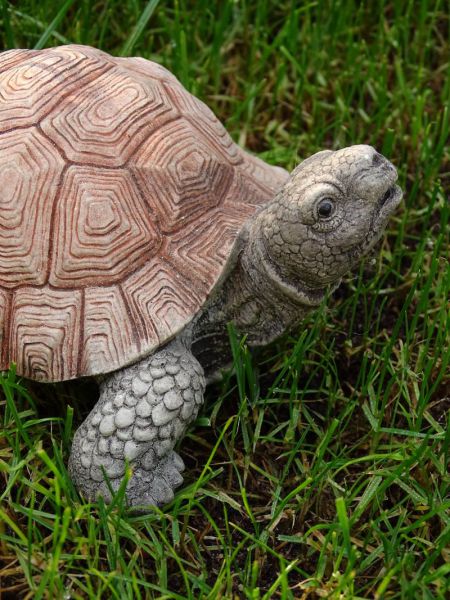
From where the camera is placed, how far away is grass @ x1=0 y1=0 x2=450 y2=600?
221cm

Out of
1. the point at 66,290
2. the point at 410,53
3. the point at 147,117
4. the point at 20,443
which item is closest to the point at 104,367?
the point at 66,290

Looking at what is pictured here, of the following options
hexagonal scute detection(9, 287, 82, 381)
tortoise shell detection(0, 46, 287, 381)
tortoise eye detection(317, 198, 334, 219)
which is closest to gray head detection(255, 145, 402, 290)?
tortoise eye detection(317, 198, 334, 219)

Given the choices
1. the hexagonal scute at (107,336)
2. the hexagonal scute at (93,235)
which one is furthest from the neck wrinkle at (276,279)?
the hexagonal scute at (107,336)

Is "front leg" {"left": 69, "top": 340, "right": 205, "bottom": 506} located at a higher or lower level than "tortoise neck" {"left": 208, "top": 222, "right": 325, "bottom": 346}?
lower

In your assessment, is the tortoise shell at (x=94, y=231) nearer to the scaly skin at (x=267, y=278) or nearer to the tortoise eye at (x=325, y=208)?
the scaly skin at (x=267, y=278)

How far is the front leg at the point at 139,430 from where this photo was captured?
7.66 feet

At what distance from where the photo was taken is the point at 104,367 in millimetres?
2342

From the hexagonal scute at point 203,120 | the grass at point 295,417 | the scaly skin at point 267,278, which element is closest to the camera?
the grass at point 295,417

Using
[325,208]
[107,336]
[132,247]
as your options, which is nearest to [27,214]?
[132,247]

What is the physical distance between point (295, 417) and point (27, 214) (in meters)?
1.04

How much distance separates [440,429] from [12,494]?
4.41 ft

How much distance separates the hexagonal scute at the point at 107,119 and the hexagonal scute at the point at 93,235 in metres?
0.08

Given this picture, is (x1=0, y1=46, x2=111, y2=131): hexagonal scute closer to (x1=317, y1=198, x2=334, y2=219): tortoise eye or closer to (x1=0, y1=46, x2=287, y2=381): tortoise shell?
(x1=0, y1=46, x2=287, y2=381): tortoise shell

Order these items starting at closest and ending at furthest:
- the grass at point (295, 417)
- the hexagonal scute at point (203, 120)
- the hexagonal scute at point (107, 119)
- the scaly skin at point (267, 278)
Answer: the grass at point (295, 417) < the scaly skin at point (267, 278) < the hexagonal scute at point (107, 119) < the hexagonal scute at point (203, 120)
